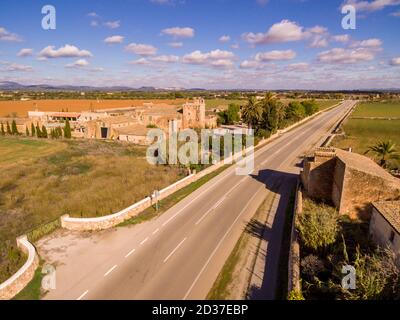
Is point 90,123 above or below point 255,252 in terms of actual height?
above

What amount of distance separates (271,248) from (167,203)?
8686 mm

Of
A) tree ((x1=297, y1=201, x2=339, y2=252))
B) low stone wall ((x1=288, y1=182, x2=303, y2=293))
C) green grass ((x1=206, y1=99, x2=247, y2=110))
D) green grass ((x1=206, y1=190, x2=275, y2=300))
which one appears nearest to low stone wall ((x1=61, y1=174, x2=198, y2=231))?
green grass ((x1=206, y1=190, x2=275, y2=300))

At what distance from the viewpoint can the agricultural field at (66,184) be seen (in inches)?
725

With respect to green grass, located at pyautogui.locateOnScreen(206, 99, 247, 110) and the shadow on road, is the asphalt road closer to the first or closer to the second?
the shadow on road

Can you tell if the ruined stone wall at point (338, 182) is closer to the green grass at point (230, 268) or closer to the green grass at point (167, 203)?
the green grass at point (230, 268)

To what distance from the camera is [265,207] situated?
20875mm

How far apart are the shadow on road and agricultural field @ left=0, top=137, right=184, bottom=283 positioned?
9218 mm

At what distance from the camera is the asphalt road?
1205cm

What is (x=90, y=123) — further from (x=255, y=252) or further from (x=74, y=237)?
(x=255, y=252)

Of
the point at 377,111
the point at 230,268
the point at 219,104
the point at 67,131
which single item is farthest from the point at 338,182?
the point at 219,104
